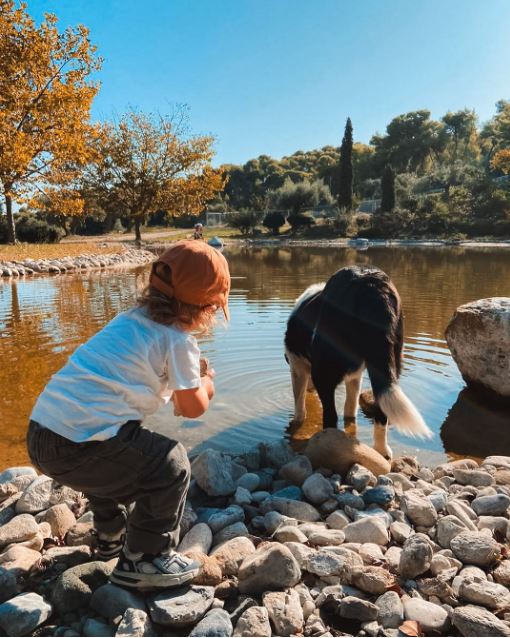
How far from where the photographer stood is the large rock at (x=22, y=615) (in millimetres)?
2182

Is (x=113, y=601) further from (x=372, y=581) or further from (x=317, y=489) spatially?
(x=317, y=489)

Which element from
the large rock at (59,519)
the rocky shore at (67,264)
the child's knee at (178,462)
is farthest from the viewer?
the rocky shore at (67,264)

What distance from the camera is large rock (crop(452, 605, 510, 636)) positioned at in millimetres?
2082

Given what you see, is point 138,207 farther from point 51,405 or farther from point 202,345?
point 51,405

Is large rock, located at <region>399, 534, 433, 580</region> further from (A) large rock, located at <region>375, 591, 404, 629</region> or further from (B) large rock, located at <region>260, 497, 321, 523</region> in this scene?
(B) large rock, located at <region>260, 497, 321, 523</region>

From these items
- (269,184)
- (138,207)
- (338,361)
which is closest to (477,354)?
(338,361)

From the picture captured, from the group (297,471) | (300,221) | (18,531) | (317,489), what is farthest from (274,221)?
(18,531)

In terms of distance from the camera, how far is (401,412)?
3734mm

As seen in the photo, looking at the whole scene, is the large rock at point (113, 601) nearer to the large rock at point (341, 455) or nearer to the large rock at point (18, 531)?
the large rock at point (18, 531)

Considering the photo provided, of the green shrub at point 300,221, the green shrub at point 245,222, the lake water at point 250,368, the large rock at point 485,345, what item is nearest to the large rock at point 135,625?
the lake water at point 250,368

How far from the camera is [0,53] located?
21.1 metres

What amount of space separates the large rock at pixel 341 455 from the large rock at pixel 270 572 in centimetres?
148

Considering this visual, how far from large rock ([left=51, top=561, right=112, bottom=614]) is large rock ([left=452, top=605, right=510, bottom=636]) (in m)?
1.66

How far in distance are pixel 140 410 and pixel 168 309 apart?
529mm
